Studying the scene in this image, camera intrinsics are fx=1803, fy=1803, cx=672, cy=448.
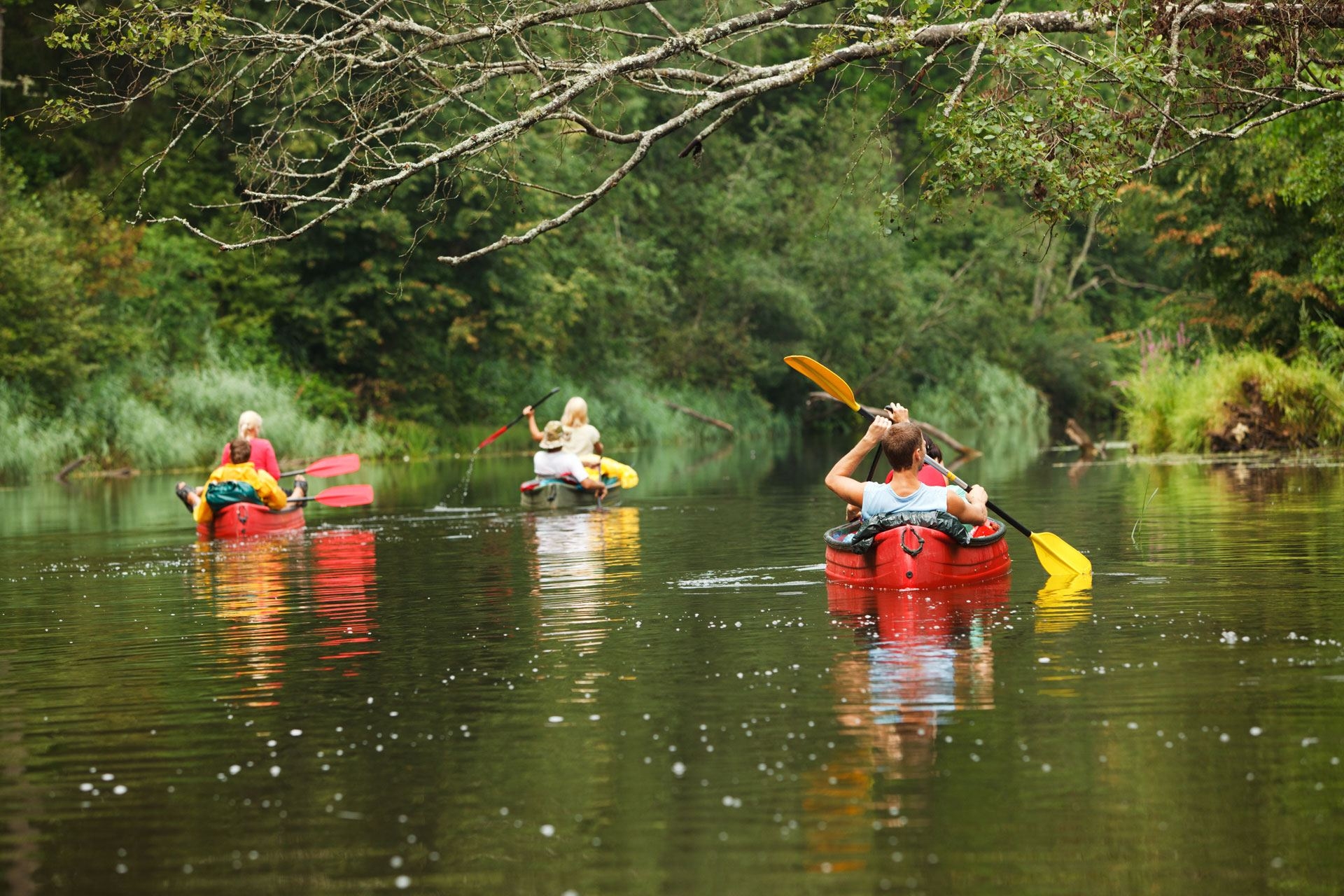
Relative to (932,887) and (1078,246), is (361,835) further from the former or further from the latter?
(1078,246)

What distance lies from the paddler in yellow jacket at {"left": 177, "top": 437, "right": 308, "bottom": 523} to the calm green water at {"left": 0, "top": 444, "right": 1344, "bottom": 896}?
3.99 meters

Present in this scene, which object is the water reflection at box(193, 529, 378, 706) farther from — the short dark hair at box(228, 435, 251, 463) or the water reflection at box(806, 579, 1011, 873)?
the water reflection at box(806, 579, 1011, 873)

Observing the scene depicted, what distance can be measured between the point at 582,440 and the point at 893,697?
678 inches

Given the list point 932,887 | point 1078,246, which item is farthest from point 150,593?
point 1078,246

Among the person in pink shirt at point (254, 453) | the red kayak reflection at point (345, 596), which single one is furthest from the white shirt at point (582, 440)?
the red kayak reflection at point (345, 596)

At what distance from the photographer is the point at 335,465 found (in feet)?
80.3

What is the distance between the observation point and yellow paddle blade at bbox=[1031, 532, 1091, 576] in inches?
529

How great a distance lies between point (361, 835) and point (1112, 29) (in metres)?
11.7

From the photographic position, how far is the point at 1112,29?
614 inches

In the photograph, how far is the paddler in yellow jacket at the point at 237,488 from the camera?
2031 centimetres

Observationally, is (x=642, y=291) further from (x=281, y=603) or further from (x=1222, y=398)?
(x=281, y=603)

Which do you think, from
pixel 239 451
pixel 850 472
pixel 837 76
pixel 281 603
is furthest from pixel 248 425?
pixel 850 472

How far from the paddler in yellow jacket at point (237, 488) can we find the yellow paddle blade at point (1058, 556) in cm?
1024

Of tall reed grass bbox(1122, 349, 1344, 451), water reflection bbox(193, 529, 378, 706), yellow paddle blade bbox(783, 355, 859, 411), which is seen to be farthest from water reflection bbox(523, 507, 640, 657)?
tall reed grass bbox(1122, 349, 1344, 451)
